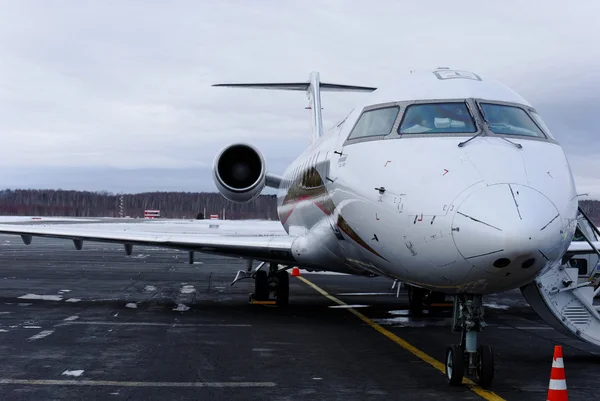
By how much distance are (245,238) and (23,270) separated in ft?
41.5

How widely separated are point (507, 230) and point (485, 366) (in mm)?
1976

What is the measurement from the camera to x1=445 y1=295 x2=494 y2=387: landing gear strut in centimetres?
777

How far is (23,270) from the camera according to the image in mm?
24578

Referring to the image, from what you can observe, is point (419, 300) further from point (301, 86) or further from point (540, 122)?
point (301, 86)

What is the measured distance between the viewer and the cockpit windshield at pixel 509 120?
26.3 ft

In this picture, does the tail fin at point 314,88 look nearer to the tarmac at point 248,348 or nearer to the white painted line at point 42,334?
the tarmac at point 248,348

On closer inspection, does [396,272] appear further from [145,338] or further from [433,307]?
[433,307]

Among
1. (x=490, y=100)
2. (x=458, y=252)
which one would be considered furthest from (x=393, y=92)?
(x=458, y=252)

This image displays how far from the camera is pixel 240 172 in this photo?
57.6 feet

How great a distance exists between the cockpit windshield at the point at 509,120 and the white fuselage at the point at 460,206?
155mm

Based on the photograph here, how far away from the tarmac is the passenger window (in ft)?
8.76

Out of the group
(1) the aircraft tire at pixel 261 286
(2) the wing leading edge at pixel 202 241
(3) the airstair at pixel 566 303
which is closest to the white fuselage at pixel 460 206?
(3) the airstair at pixel 566 303

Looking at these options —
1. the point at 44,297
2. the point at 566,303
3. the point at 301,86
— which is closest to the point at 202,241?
the point at 44,297

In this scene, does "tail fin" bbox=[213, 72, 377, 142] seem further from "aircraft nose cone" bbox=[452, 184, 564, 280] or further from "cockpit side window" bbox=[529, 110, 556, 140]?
"aircraft nose cone" bbox=[452, 184, 564, 280]
